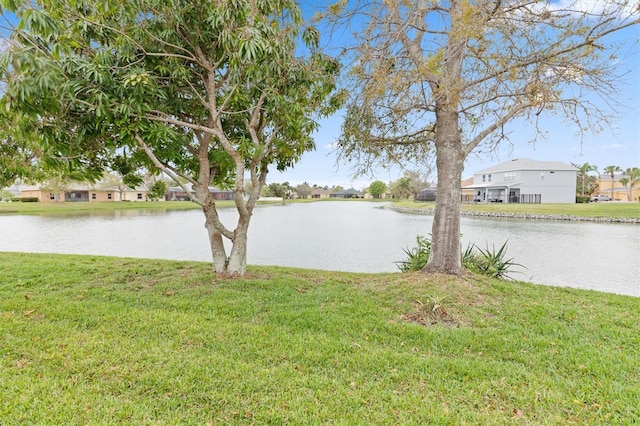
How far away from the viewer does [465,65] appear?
5176mm

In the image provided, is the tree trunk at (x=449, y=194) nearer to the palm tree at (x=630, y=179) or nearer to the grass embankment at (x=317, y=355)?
the grass embankment at (x=317, y=355)

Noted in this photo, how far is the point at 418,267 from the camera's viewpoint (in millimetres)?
6066

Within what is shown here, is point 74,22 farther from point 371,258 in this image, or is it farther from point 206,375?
point 371,258

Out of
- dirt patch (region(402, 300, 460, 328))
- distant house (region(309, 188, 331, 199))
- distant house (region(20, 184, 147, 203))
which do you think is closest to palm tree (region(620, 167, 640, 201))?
dirt patch (region(402, 300, 460, 328))

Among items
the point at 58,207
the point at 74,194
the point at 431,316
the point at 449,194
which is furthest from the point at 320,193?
the point at 431,316

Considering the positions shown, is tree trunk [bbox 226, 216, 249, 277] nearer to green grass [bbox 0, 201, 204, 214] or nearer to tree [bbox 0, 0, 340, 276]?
tree [bbox 0, 0, 340, 276]

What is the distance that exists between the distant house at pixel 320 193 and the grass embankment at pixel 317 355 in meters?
87.2

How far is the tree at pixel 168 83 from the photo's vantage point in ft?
11.7

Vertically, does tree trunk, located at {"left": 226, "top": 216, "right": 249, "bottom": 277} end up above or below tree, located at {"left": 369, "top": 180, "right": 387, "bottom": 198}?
below

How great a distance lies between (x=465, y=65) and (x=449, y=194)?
6.75ft

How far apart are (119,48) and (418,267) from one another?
18.7 ft

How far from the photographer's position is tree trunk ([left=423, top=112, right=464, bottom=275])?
5.17 meters

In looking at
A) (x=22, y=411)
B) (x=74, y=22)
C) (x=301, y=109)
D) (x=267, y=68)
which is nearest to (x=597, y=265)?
(x=301, y=109)

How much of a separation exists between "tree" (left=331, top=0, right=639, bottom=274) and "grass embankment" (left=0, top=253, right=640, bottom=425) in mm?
1693
